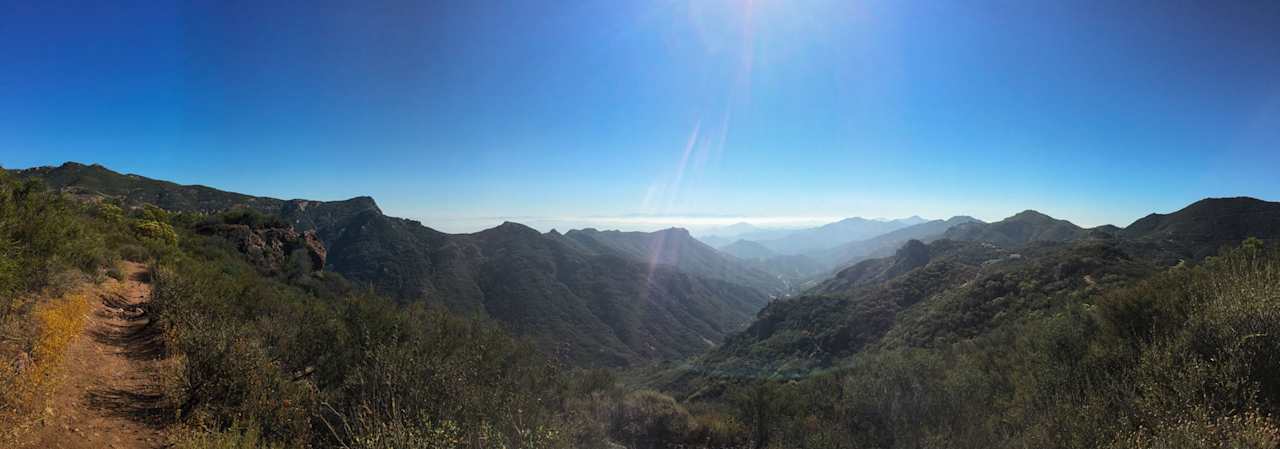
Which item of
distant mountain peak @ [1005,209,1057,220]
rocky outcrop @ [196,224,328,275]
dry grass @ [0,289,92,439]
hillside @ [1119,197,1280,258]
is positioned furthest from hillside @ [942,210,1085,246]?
dry grass @ [0,289,92,439]

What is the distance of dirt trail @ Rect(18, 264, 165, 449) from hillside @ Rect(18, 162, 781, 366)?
189 ft

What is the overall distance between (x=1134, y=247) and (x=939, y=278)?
24130 mm

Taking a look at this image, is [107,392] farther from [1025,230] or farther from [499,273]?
[1025,230]

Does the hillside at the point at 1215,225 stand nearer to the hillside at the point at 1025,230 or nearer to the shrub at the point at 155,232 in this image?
the hillside at the point at 1025,230

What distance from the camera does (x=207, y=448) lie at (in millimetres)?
4719

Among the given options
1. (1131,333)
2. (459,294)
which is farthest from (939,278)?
(459,294)

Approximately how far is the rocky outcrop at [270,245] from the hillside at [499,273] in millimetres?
17767

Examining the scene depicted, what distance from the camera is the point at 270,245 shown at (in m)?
43.3

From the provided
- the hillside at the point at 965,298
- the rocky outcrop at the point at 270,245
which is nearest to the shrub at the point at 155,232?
the rocky outcrop at the point at 270,245

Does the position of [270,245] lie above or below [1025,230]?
below

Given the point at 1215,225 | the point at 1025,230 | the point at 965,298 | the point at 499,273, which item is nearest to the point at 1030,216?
the point at 1025,230

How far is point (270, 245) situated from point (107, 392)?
4592cm

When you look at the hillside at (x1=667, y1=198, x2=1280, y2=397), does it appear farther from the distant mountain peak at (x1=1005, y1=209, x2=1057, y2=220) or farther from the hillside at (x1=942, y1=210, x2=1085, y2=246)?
the distant mountain peak at (x1=1005, y1=209, x2=1057, y2=220)

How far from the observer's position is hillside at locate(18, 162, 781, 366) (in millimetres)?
79562
